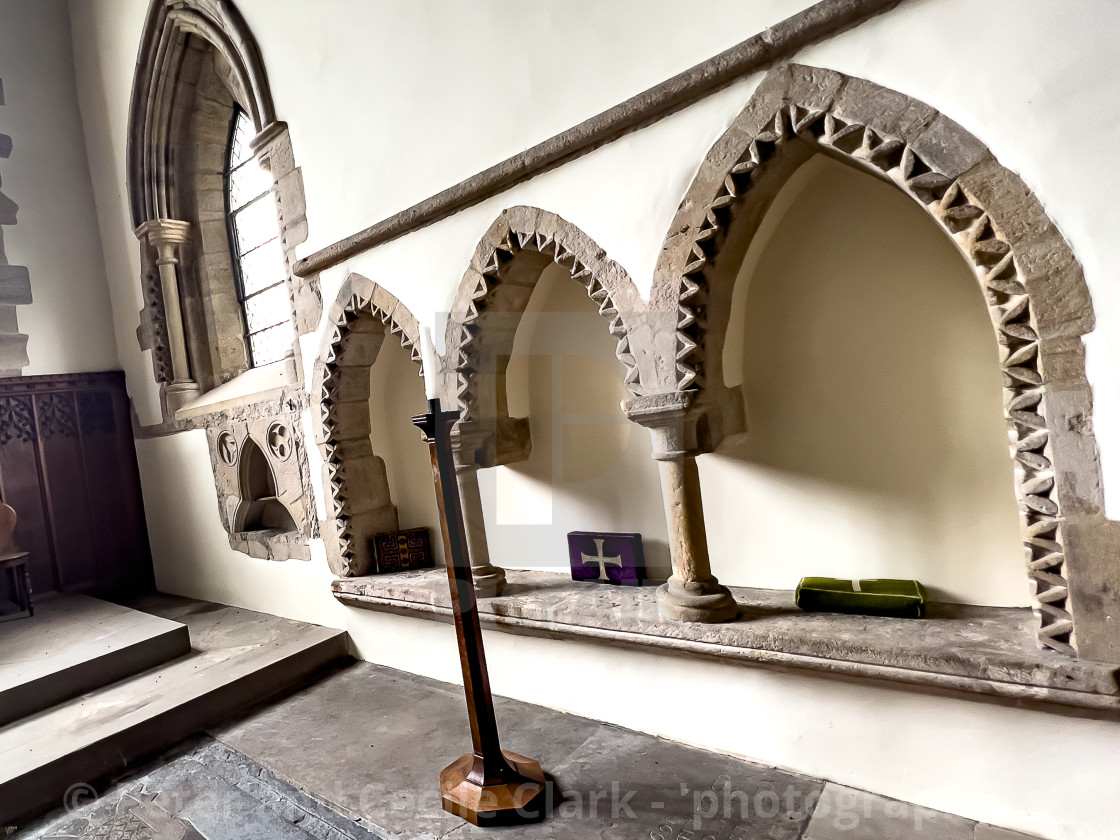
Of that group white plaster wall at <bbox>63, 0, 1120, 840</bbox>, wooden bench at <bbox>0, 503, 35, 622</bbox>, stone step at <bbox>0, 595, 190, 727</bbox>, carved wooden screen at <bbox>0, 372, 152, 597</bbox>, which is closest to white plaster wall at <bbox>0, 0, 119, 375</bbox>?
carved wooden screen at <bbox>0, 372, 152, 597</bbox>

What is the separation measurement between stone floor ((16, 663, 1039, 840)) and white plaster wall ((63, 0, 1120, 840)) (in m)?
0.11

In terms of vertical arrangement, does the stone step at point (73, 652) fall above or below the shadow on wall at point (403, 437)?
below

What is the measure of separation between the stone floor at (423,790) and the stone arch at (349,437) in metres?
0.87

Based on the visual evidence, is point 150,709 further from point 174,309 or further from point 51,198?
point 51,198

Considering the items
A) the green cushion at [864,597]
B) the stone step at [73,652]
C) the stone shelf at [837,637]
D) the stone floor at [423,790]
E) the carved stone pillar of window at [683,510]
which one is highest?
the carved stone pillar of window at [683,510]

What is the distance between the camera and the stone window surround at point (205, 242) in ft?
12.5

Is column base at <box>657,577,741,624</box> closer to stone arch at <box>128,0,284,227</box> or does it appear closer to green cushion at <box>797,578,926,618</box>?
green cushion at <box>797,578,926,618</box>

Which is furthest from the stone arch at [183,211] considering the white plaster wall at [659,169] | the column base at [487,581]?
the column base at [487,581]

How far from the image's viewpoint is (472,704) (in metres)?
2.25

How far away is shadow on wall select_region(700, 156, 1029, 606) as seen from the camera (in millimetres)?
2125

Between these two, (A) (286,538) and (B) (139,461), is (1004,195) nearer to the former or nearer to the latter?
(A) (286,538)

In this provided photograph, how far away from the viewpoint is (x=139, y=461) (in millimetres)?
5613

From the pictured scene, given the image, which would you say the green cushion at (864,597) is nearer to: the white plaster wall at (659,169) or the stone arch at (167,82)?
the white plaster wall at (659,169)

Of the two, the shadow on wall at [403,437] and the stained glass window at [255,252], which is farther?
the stained glass window at [255,252]
